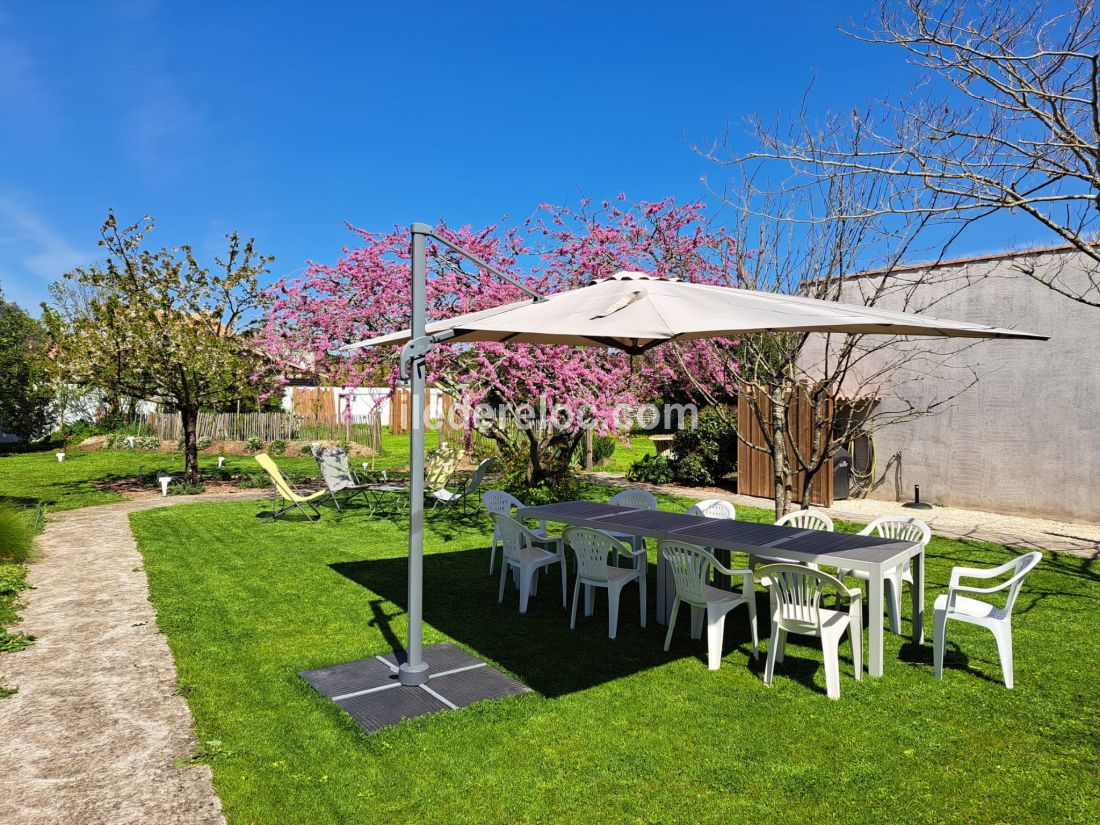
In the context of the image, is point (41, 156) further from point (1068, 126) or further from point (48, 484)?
point (1068, 126)

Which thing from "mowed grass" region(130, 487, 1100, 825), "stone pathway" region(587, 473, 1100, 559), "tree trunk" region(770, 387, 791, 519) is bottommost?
"mowed grass" region(130, 487, 1100, 825)

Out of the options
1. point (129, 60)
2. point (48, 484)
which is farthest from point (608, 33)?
point (48, 484)

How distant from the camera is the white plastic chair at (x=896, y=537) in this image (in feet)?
16.5

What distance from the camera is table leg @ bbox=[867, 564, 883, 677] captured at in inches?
159

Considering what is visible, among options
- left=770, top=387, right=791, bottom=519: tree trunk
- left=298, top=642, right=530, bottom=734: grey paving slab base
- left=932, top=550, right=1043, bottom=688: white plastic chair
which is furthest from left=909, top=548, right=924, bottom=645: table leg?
left=298, top=642, right=530, bottom=734: grey paving slab base

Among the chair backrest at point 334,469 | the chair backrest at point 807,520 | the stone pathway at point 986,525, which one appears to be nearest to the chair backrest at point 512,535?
the chair backrest at point 807,520

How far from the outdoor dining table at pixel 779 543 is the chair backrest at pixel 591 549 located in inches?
14.2

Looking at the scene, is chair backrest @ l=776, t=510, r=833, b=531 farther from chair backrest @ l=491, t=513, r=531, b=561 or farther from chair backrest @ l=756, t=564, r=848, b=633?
chair backrest @ l=491, t=513, r=531, b=561

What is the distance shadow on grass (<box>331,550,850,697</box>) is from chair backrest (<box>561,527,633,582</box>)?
0.47 meters

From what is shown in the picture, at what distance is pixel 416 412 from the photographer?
3.94 metres

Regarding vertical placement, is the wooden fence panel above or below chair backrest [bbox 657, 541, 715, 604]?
above

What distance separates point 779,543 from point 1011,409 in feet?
27.5

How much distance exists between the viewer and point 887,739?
343cm

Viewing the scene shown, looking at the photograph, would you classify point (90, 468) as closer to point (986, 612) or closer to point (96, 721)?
point (96, 721)
